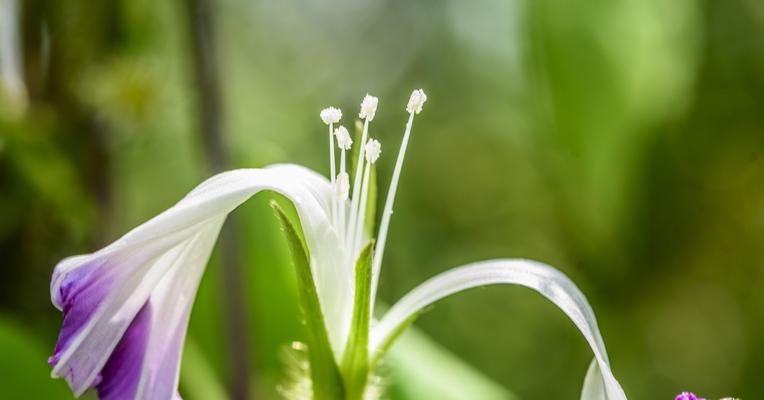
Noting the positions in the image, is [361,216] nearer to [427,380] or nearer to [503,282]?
[503,282]

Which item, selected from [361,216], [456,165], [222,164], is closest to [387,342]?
[361,216]

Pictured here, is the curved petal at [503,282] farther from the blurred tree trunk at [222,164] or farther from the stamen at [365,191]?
the blurred tree trunk at [222,164]

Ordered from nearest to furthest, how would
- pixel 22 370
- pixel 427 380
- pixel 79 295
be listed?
1. pixel 79 295
2. pixel 22 370
3. pixel 427 380

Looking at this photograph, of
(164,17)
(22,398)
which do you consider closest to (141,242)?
(22,398)

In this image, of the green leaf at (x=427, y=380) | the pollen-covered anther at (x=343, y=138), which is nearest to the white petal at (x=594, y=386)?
the pollen-covered anther at (x=343, y=138)

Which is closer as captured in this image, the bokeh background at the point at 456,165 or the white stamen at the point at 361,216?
the white stamen at the point at 361,216

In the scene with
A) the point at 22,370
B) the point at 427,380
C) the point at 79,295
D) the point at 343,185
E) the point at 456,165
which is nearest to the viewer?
the point at 79,295

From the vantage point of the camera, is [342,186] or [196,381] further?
[196,381]

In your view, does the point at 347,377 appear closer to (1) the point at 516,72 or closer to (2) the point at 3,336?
(2) the point at 3,336
